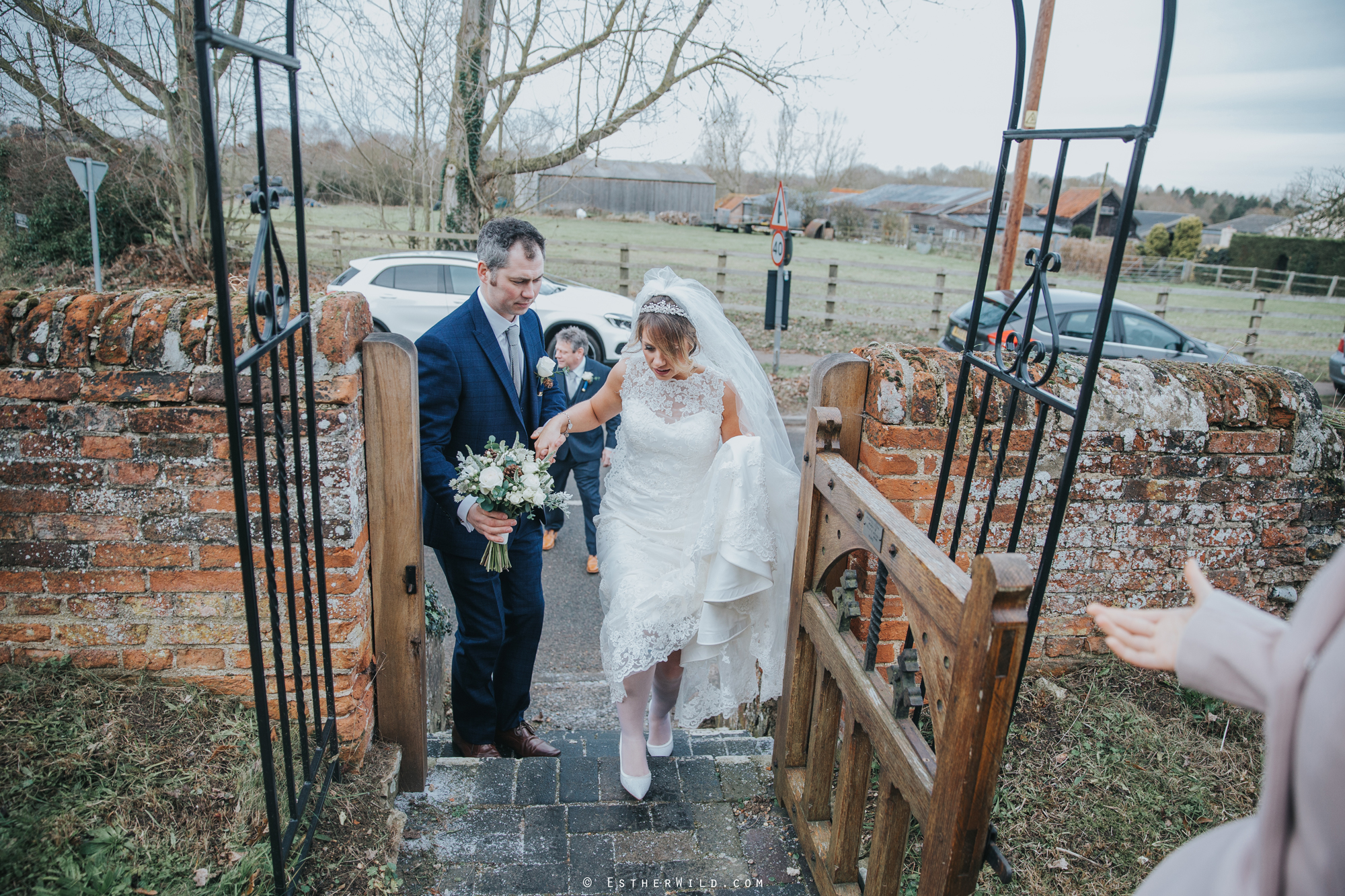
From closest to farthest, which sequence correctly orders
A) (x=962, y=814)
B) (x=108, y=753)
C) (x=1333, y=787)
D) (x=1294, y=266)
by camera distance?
(x=1333, y=787)
(x=962, y=814)
(x=108, y=753)
(x=1294, y=266)

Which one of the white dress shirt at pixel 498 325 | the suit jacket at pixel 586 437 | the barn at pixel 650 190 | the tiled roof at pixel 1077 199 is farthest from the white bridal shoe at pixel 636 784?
the tiled roof at pixel 1077 199

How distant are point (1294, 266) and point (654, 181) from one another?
33.3m

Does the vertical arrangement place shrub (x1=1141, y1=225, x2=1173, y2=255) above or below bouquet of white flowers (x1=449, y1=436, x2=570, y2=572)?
above

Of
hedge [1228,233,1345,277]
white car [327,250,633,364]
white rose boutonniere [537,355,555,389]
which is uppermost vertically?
hedge [1228,233,1345,277]

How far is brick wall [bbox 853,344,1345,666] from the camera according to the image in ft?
8.29

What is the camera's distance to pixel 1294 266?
30.8 m

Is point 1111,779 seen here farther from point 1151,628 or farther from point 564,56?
point 564,56

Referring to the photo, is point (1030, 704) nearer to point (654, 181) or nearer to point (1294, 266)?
point (1294, 266)

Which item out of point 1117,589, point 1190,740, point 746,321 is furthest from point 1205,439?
point 746,321

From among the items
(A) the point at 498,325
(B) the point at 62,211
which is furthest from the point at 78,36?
(A) the point at 498,325

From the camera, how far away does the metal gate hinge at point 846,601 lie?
2.19 metres

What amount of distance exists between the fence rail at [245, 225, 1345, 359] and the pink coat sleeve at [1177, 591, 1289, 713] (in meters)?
12.3

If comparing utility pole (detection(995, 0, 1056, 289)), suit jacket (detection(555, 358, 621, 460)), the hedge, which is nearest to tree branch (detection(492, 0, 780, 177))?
utility pole (detection(995, 0, 1056, 289))

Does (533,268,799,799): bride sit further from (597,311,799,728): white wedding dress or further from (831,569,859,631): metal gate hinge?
(831,569,859,631): metal gate hinge
